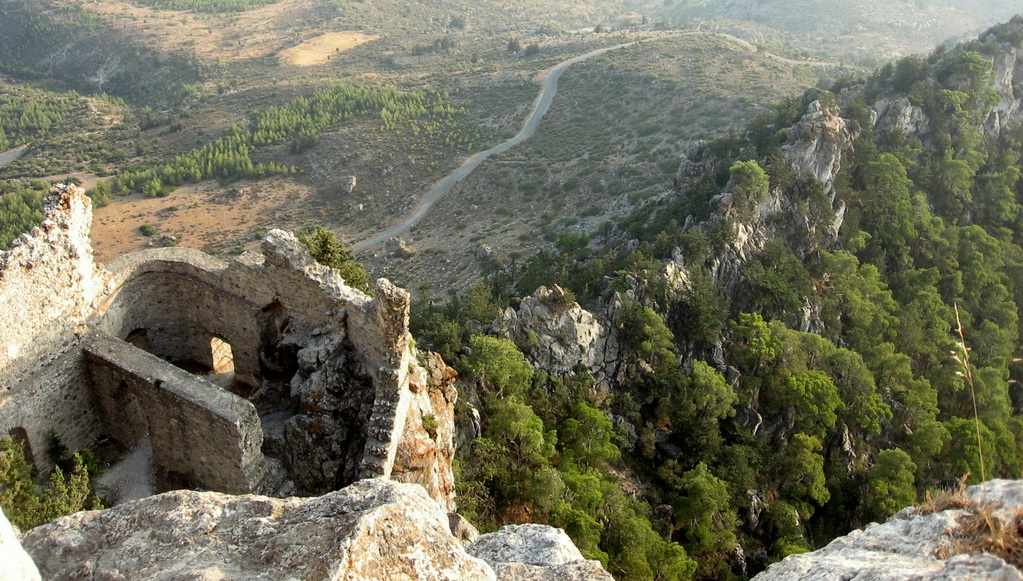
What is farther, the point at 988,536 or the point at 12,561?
the point at 988,536

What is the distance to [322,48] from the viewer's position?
114 meters

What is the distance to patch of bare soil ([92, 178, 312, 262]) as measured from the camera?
62.1m

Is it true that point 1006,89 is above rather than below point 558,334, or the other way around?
above

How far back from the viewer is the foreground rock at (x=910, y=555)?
296 inches

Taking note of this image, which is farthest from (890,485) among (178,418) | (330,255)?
(178,418)

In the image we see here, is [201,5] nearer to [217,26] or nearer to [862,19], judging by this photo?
[217,26]

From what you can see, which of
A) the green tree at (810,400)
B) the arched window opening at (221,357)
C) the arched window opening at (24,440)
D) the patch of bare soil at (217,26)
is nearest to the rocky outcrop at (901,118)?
the green tree at (810,400)

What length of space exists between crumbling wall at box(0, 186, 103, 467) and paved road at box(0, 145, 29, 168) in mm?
75565

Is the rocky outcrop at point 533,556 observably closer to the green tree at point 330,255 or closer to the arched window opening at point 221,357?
the arched window opening at point 221,357

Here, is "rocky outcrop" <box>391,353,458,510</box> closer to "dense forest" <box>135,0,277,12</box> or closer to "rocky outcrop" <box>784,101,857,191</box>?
"rocky outcrop" <box>784,101,857,191</box>

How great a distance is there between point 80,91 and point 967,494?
5076 inches

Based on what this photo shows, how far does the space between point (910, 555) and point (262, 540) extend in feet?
25.5

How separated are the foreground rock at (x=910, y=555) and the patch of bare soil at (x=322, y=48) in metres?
109

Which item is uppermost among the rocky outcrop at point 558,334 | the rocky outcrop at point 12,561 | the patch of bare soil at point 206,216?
the rocky outcrop at point 12,561
